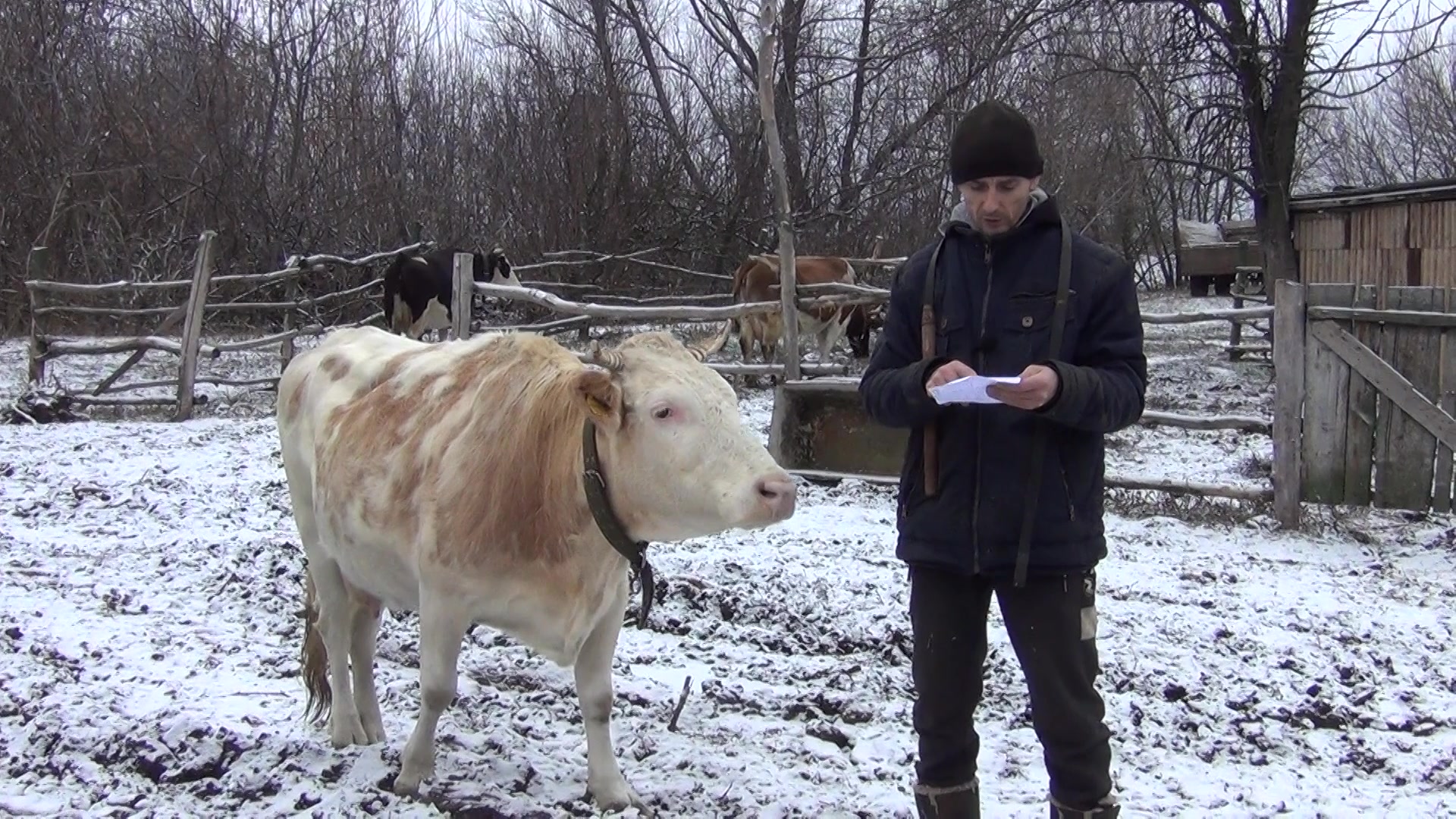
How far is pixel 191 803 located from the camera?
10.5 ft

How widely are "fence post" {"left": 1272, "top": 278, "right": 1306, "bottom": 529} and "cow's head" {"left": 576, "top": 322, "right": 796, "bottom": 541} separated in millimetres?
4762

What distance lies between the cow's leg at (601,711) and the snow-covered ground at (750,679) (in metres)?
0.09

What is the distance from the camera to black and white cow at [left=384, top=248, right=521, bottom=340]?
13359 mm

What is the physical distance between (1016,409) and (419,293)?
11.9 m

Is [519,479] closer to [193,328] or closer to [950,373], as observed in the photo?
[950,373]

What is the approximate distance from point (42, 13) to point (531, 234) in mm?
8728

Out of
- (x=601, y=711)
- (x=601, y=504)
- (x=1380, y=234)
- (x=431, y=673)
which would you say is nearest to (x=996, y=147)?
(x=601, y=504)

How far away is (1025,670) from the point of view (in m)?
2.54

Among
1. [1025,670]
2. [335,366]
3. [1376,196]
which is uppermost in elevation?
[1376,196]

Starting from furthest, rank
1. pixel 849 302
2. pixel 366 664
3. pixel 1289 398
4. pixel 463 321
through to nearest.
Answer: pixel 849 302 < pixel 463 321 < pixel 1289 398 < pixel 366 664

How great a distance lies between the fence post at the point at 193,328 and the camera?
10.3 meters

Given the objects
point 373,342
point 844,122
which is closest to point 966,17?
point 844,122

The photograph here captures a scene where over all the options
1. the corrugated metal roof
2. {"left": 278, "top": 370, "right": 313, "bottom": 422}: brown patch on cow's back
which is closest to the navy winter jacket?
{"left": 278, "top": 370, "right": 313, "bottom": 422}: brown patch on cow's back

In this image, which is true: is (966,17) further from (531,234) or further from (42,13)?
(42,13)
